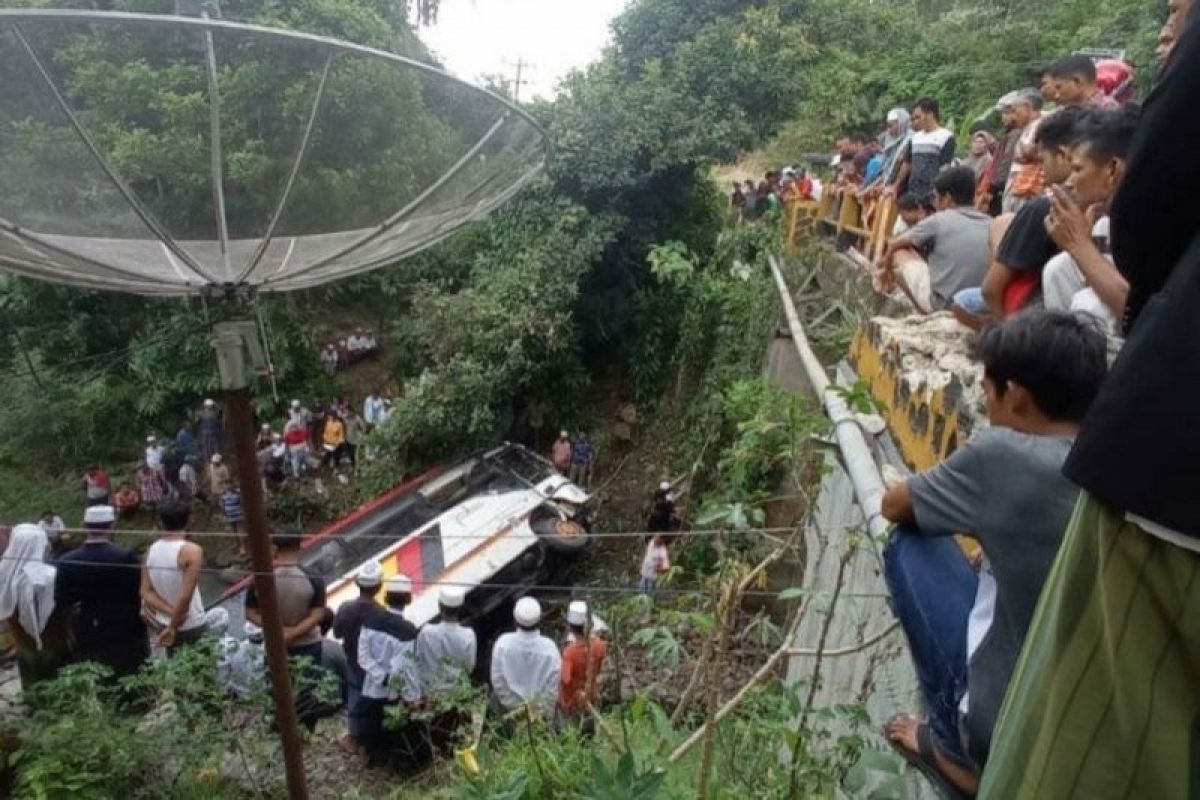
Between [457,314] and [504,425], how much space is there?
1928mm

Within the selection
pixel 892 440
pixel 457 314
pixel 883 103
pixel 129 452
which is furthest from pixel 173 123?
pixel 883 103

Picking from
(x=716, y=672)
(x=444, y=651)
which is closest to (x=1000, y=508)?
(x=716, y=672)

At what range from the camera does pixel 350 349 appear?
1739 centimetres

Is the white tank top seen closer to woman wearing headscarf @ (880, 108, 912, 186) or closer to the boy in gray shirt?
the boy in gray shirt

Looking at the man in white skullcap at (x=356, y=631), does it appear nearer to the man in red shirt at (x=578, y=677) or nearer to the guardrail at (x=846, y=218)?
the man in red shirt at (x=578, y=677)

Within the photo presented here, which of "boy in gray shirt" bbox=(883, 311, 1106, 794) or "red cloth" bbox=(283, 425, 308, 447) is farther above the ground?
"boy in gray shirt" bbox=(883, 311, 1106, 794)

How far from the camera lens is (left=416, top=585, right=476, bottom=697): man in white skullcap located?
15.7 feet

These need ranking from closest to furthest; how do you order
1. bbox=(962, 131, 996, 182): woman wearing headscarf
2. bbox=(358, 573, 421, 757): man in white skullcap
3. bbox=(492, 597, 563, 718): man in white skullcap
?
bbox=(358, 573, 421, 757): man in white skullcap, bbox=(492, 597, 563, 718): man in white skullcap, bbox=(962, 131, 996, 182): woman wearing headscarf

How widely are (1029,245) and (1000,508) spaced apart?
5.10 feet

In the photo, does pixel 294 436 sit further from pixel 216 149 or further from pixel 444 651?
pixel 216 149

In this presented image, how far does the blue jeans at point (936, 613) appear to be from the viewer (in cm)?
202

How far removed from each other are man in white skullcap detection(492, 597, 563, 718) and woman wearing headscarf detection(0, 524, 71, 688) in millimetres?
2759

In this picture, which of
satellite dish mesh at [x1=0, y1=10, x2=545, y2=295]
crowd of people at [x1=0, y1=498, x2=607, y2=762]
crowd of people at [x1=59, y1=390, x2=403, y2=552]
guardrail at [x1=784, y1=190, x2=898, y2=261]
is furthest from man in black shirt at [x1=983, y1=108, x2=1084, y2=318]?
crowd of people at [x1=59, y1=390, x2=403, y2=552]

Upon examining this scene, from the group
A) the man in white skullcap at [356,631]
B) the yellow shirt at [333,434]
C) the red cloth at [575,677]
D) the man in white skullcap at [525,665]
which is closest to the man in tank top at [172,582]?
the man in white skullcap at [356,631]
